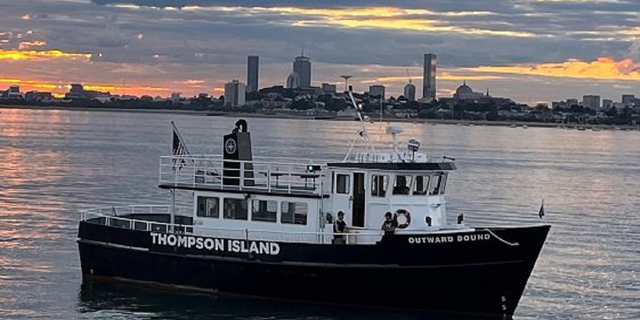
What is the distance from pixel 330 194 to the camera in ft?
86.7

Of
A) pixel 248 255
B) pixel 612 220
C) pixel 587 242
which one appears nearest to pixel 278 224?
pixel 248 255

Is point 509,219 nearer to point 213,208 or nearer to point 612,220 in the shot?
point 612,220

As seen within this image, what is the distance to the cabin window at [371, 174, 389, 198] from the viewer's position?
85.3 feet

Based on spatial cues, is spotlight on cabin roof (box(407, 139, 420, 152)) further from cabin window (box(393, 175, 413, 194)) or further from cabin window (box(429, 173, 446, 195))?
cabin window (box(429, 173, 446, 195))

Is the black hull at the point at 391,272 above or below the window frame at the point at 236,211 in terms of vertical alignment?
below

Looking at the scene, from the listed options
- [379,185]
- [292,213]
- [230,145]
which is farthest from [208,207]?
[379,185]

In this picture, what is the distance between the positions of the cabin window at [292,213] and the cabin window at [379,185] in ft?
5.71

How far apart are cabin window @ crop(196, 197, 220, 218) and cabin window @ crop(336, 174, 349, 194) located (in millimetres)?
3109

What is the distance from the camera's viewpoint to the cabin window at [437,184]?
85.9 ft

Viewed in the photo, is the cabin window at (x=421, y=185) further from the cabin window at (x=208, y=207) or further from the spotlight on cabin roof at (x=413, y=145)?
the cabin window at (x=208, y=207)

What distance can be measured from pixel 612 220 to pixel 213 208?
27720 millimetres

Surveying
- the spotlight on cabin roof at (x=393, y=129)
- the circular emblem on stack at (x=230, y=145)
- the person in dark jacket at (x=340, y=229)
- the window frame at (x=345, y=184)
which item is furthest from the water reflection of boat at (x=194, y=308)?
the spotlight on cabin roof at (x=393, y=129)

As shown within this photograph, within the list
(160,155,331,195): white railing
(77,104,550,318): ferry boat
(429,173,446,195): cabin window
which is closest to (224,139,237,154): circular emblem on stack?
(77,104,550,318): ferry boat

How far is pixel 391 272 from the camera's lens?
25.1 m
